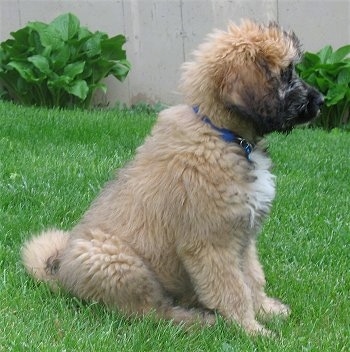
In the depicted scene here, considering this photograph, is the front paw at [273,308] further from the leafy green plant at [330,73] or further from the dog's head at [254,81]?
the leafy green plant at [330,73]

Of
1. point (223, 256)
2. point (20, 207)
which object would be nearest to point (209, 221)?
point (223, 256)

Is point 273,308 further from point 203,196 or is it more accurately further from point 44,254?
point 44,254

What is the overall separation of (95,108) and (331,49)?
3041 millimetres

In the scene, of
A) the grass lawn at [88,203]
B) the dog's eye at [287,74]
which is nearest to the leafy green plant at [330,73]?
the grass lawn at [88,203]

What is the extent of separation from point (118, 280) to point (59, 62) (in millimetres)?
5957

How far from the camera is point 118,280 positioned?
3869 mm

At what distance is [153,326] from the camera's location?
150 inches

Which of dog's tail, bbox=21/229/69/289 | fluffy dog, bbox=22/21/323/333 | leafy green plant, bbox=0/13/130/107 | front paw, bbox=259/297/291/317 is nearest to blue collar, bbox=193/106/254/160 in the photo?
fluffy dog, bbox=22/21/323/333

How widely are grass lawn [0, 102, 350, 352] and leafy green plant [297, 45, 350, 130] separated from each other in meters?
0.89

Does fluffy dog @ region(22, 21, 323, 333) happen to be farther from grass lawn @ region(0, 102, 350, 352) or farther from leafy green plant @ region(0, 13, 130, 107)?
leafy green plant @ region(0, 13, 130, 107)

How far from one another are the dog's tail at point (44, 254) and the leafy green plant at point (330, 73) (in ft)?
18.5

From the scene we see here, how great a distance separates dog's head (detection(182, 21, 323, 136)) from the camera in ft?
12.3

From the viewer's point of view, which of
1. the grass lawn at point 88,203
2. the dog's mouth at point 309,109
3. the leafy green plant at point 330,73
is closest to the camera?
the grass lawn at point 88,203

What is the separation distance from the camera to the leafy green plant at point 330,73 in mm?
9562
